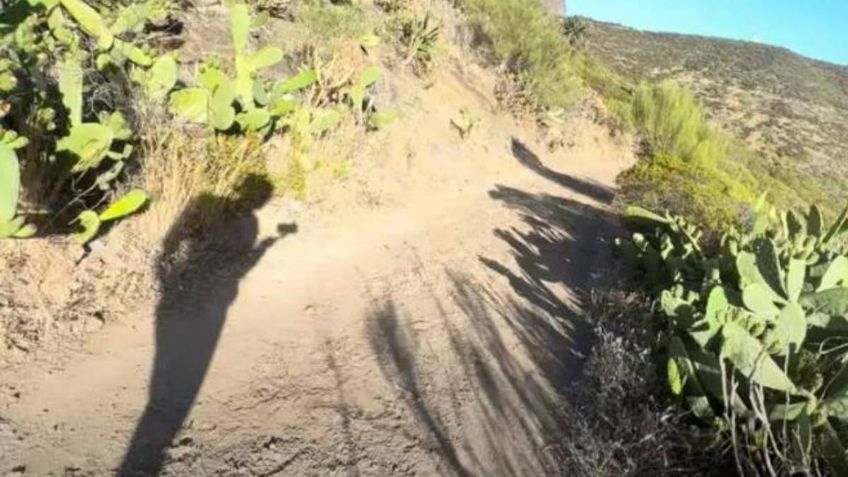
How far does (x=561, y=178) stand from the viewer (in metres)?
11.0

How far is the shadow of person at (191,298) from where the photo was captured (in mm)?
2908

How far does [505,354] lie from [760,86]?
37.2 m

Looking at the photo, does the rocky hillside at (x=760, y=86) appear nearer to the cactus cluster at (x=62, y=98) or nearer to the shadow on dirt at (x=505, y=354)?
the shadow on dirt at (x=505, y=354)

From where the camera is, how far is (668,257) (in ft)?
16.2

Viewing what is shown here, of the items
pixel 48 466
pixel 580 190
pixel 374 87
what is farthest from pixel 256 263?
pixel 580 190

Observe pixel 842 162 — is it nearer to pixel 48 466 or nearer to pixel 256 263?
pixel 256 263

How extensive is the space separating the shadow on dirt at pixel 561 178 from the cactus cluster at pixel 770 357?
5759 millimetres

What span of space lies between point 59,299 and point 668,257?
3.87 m

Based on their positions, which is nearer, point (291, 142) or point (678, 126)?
point (291, 142)

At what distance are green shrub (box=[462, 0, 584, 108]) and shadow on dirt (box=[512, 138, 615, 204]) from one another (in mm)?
1828

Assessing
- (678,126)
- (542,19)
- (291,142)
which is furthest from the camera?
(542,19)

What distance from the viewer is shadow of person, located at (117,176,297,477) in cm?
291

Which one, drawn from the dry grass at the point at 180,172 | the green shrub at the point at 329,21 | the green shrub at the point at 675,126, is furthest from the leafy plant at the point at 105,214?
the green shrub at the point at 675,126

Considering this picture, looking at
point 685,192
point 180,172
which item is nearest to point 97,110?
point 180,172
